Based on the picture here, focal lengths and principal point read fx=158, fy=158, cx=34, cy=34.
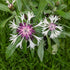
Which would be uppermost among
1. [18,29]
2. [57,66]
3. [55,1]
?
[55,1]

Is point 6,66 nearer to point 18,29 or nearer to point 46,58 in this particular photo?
point 46,58

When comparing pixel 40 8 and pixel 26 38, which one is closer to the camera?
pixel 26 38

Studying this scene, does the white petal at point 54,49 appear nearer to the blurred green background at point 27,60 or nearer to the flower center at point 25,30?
the blurred green background at point 27,60

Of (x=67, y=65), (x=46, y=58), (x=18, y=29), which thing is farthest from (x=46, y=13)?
(x=67, y=65)

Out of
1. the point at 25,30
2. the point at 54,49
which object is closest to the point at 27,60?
the point at 54,49

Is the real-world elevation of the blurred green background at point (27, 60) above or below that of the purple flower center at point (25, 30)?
below

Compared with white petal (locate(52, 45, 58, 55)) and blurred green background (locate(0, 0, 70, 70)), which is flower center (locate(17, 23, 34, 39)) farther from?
white petal (locate(52, 45, 58, 55))

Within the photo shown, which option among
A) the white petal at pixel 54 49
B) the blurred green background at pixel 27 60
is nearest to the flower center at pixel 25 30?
the blurred green background at pixel 27 60

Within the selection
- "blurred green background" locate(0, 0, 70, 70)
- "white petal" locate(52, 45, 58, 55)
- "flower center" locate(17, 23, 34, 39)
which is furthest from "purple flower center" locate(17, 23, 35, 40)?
"white petal" locate(52, 45, 58, 55)

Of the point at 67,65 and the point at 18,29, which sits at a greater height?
the point at 18,29
